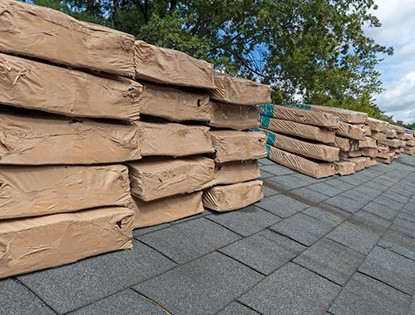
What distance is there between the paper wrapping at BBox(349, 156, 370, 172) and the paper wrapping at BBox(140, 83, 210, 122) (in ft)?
15.8

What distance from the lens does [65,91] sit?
162 centimetres

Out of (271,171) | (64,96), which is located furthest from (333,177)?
(64,96)

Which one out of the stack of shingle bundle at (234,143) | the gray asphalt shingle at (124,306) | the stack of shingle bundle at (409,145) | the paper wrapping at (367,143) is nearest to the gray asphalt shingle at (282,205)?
the stack of shingle bundle at (234,143)

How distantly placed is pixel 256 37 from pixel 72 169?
10803mm

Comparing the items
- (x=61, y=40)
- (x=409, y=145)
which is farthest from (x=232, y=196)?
(x=409, y=145)

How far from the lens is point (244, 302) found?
1652 mm

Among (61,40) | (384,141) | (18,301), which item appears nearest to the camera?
(18,301)

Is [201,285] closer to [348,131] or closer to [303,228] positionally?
[303,228]

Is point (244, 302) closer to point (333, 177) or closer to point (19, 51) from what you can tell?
point (19, 51)

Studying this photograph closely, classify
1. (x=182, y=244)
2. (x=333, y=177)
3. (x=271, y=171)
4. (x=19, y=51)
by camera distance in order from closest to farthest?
(x=19, y=51), (x=182, y=244), (x=271, y=171), (x=333, y=177)

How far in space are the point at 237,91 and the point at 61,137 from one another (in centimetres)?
157

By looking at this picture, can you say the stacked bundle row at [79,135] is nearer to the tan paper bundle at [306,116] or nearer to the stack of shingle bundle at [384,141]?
the tan paper bundle at [306,116]

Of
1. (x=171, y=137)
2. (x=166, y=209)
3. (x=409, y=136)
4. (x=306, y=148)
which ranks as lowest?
(x=166, y=209)

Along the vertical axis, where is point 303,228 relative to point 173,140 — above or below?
below
